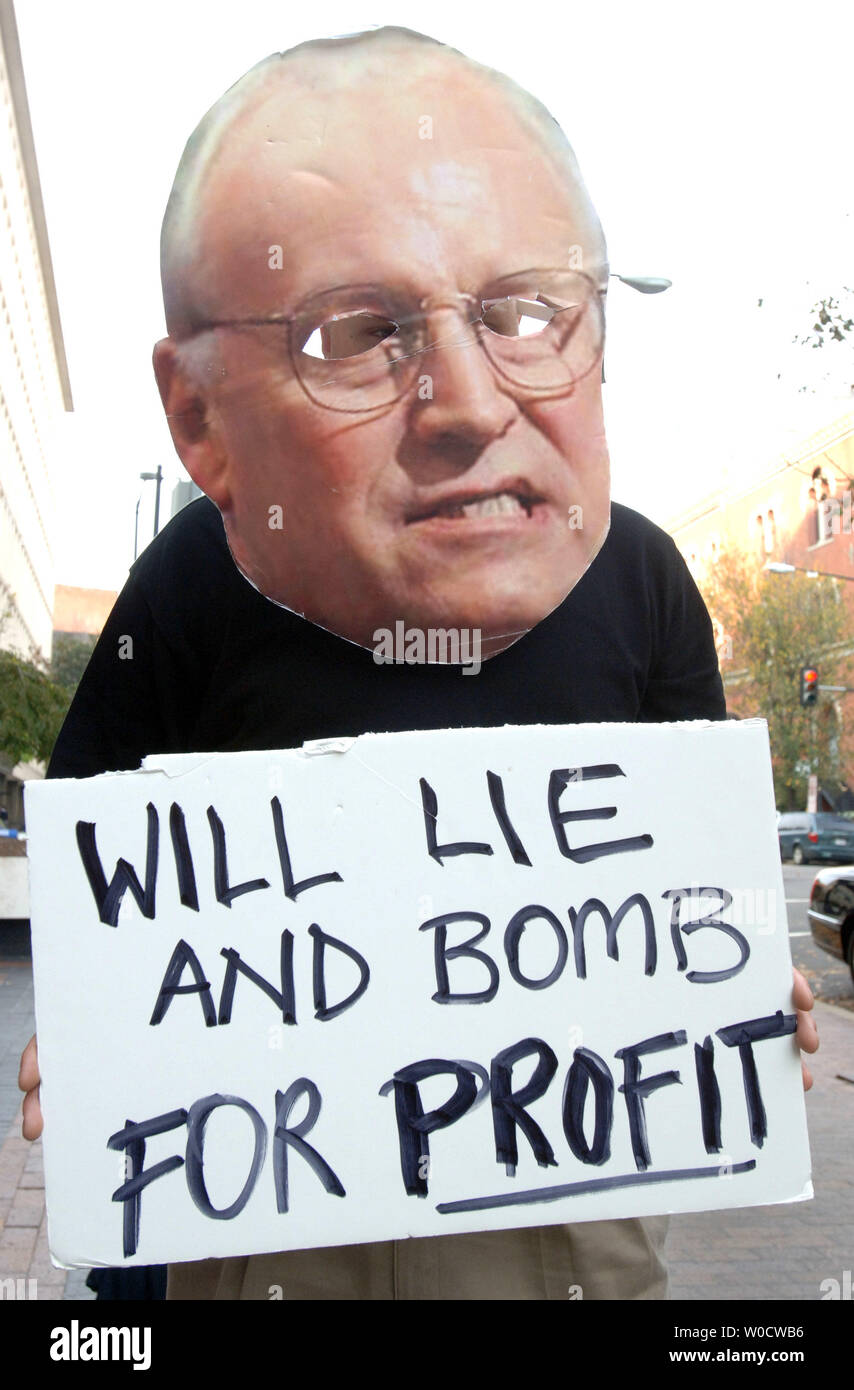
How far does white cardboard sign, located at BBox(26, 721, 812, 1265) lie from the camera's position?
1484 mm

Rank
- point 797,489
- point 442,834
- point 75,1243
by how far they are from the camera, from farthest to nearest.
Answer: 1. point 797,489
2. point 442,834
3. point 75,1243

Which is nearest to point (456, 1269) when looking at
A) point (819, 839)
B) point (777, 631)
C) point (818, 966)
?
point (818, 966)

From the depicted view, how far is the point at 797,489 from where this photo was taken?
81.0 feet

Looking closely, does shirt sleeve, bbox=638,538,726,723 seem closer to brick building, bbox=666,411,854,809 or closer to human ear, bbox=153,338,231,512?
human ear, bbox=153,338,231,512

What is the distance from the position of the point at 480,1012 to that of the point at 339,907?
0.23 metres

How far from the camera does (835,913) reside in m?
9.75

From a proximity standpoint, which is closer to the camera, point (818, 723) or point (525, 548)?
point (525, 548)

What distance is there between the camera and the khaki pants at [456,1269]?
60.4 inches

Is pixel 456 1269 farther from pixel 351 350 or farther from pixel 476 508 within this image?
pixel 351 350

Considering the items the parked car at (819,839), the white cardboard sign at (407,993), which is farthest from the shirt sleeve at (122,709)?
the parked car at (819,839)

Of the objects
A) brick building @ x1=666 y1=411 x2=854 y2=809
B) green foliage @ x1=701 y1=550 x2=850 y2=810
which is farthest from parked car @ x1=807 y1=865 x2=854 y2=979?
green foliage @ x1=701 y1=550 x2=850 y2=810
